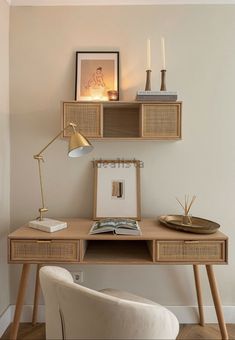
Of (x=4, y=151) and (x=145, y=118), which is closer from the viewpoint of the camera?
(x=145, y=118)

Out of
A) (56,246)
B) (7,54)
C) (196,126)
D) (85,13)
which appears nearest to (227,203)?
(196,126)

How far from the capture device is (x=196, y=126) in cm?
192

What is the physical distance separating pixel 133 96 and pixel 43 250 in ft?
3.94

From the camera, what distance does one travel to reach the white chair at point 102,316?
3.17 feet

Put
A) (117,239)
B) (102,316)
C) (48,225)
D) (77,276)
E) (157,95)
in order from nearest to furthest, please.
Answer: (102,316)
(117,239)
(48,225)
(157,95)
(77,276)

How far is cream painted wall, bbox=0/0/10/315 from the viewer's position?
1821 mm

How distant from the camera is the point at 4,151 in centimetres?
186

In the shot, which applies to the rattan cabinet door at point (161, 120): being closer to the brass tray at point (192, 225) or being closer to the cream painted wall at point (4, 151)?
the brass tray at point (192, 225)

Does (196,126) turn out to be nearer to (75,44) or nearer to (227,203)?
(227,203)

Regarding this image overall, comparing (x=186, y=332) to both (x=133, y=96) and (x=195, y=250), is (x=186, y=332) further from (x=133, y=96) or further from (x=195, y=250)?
(x=133, y=96)

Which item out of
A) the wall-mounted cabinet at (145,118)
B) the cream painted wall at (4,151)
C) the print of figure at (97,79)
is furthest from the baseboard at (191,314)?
the print of figure at (97,79)

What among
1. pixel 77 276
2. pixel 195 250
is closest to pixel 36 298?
pixel 77 276

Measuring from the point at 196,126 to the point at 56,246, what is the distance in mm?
1255

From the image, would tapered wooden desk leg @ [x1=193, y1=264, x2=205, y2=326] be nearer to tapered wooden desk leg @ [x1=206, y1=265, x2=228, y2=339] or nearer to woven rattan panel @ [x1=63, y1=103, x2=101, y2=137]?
tapered wooden desk leg @ [x1=206, y1=265, x2=228, y2=339]
